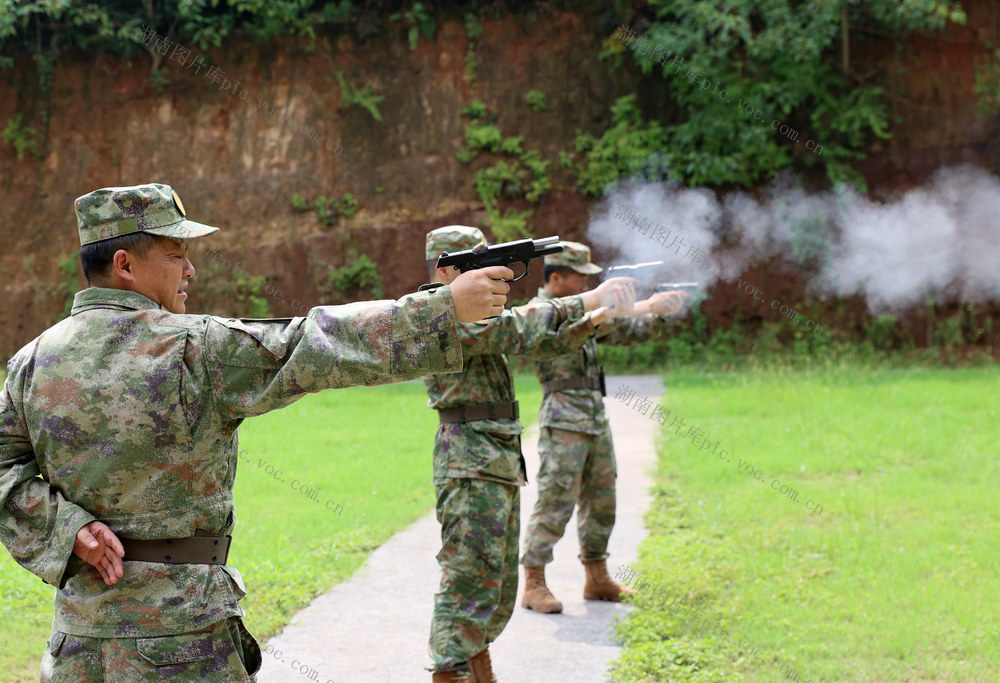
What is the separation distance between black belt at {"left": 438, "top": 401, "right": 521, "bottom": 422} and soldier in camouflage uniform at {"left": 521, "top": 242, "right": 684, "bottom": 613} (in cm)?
125

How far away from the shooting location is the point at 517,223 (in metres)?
18.7

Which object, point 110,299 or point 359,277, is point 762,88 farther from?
point 110,299

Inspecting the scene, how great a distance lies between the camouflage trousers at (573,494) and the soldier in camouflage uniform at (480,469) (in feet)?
4.35

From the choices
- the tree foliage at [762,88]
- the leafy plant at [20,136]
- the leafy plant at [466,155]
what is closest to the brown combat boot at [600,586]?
the tree foliage at [762,88]

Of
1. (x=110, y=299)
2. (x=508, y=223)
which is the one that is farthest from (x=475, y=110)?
(x=110, y=299)

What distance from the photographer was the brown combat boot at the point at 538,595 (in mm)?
5582

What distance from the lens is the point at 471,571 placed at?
13.8 ft

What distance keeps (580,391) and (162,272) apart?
3.72 m

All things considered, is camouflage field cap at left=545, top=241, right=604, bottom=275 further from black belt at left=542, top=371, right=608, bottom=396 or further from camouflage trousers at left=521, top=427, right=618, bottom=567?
camouflage trousers at left=521, top=427, right=618, bottom=567

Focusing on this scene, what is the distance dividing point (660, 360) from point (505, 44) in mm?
7476

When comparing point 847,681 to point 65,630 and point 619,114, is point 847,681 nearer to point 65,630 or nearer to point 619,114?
point 65,630

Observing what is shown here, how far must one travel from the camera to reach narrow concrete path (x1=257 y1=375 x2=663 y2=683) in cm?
461

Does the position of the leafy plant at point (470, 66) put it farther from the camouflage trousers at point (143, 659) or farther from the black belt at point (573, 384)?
the camouflage trousers at point (143, 659)

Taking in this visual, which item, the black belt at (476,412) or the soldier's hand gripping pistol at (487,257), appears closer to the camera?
the soldier's hand gripping pistol at (487,257)
